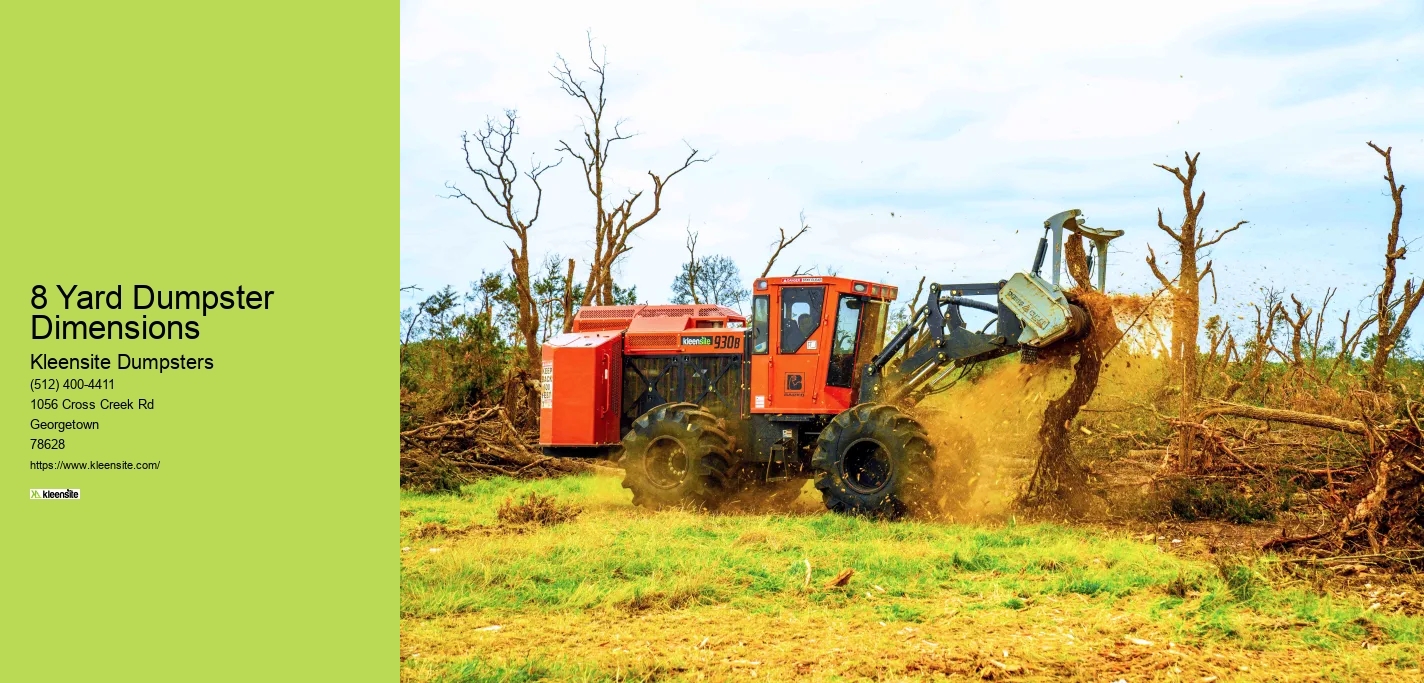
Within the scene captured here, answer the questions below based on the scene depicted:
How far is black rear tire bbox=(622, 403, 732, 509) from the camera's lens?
44.1 ft

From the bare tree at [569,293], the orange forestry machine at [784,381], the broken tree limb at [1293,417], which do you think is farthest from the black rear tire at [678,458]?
the bare tree at [569,293]

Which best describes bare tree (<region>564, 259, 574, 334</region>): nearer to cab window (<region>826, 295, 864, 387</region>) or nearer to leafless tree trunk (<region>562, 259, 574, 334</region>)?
leafless tree trunk (<region>562, 259, 574, 334</region>)

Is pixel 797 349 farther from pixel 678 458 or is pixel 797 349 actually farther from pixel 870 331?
pixel 678 458

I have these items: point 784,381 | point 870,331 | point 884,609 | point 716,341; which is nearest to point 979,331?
point 870,331

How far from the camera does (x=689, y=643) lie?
6.89m

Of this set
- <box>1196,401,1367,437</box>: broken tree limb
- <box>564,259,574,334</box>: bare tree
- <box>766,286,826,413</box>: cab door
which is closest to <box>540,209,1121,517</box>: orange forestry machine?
<box>766,286,826,413</box>: cab door

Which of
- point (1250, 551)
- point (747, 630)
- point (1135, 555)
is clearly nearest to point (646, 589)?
point (747, 630)

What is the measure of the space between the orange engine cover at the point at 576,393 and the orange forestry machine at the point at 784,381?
18mm

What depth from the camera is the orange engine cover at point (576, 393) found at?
14.7m

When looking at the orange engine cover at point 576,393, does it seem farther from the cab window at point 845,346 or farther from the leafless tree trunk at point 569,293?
the leafless tree trunk at point 569,293

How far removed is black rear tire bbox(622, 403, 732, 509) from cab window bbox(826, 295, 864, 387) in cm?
152

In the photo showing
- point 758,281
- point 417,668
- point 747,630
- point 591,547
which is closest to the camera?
point 417,668

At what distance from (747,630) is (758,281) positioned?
6.62 metres

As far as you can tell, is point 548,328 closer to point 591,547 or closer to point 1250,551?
point 591,547
